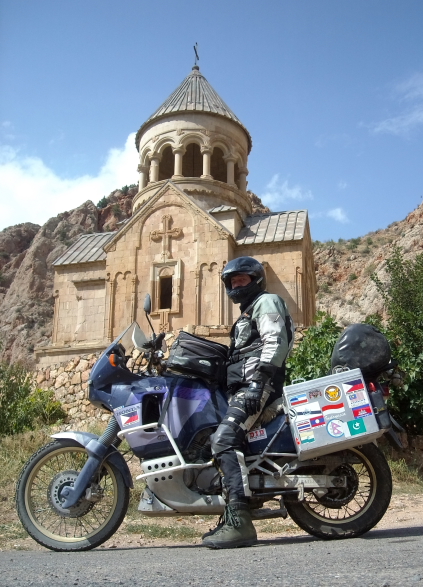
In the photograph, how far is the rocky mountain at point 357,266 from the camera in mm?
31578

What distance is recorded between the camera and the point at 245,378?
3758mm

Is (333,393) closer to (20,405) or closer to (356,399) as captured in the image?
(356,399)

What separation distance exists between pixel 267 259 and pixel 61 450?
1535 centimetres

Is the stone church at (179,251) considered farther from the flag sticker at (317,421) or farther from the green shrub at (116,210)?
the green shrub at (116,210)

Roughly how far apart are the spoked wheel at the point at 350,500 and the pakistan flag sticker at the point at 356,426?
0.80 feet

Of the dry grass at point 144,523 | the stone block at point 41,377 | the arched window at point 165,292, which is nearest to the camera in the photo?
the dry grass at point 144,523

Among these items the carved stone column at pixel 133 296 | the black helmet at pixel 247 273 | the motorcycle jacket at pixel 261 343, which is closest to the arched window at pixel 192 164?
the carved stone column at pixel 133 296

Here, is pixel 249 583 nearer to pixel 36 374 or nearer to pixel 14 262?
pixel 36 374

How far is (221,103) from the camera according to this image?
76.9 ft

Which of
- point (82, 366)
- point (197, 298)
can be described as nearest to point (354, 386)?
point (82, 366)

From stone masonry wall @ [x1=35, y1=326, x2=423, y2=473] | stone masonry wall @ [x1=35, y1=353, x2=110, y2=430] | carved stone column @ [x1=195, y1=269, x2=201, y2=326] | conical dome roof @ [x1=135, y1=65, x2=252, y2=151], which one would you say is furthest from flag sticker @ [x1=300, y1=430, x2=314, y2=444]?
conical dome roof @ [x1=135, y1=65, x2=252, y2=151]

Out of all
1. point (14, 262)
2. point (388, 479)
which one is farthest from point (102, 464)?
point (14, 262)

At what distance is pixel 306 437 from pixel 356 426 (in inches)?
12.7

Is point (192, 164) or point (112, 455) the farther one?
point (192, 164)
